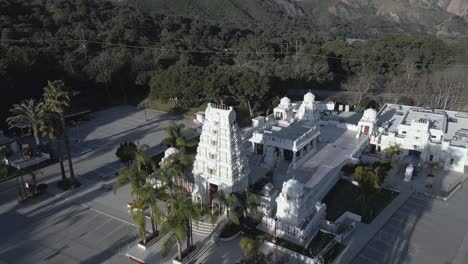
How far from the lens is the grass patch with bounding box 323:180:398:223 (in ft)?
107

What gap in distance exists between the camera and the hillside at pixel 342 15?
128 meters

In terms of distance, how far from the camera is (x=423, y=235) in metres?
29.2

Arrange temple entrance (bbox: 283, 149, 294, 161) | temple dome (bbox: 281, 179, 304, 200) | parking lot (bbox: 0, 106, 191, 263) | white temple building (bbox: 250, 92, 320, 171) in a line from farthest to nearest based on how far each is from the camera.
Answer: temple entrance (bbox: 283, 149, 294, 161), white temple building (bbox: 250, 92, 320, 171), temple dome (bbox: 281, 179, 304, 200), parking lot (bbox: 0, 106, 191, 263)

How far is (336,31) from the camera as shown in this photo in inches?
6029

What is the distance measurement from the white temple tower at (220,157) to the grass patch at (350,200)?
845cm

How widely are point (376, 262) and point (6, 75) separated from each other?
5126cm

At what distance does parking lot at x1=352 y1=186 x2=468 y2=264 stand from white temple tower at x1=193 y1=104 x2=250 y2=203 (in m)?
10.9

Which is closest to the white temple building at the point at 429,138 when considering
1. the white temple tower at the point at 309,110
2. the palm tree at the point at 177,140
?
the white temple tower at the point at 309,110

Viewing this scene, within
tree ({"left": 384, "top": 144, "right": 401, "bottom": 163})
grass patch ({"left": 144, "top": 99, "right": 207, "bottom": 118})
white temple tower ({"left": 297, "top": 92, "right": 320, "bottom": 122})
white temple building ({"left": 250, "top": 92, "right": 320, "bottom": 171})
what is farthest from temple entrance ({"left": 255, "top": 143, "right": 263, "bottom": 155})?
grass patch ({"left": 144, "top": 99, "right": 207, "bottom": 118})

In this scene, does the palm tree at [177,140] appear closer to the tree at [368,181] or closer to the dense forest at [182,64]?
the tree at [368,181]

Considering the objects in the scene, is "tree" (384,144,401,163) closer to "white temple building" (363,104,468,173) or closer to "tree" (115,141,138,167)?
"white temple building" (363,104,468,173)

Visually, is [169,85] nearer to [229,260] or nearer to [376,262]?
[229,260]

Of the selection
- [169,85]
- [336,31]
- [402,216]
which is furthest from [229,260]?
[336,31]

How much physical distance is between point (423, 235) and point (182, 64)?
1901 inches
